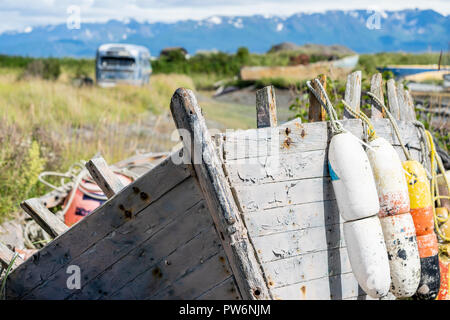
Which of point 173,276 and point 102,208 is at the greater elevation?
point 102,208

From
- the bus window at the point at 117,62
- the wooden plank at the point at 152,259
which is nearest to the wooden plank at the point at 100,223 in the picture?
the wooden plank at the point at 152,259

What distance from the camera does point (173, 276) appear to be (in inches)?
90.4

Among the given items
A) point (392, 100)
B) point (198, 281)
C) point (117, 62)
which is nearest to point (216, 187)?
point (198, 281)

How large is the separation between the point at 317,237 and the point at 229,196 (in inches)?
25.0

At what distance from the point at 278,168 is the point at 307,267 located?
0.52 m

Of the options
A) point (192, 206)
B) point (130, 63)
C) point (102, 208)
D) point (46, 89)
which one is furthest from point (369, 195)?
point (130, 63)

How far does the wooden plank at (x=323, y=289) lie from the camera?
2.39 metres

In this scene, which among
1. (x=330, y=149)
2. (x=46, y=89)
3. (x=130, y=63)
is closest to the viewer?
(x=330, y=149)

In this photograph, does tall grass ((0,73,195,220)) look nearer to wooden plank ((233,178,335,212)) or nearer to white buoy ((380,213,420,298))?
wooden plank ((233,178,335,212))

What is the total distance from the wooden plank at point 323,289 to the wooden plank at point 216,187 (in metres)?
0.35

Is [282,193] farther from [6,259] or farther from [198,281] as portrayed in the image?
[6,259]


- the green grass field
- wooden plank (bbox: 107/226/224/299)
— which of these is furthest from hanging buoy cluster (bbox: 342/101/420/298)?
the green grass field

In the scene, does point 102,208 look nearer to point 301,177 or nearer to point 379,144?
point 301,177

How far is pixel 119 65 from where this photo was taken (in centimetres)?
1956
